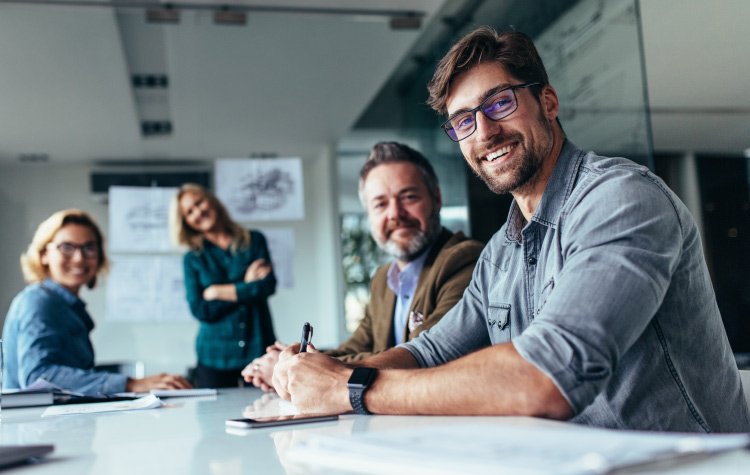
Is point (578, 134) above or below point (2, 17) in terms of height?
below

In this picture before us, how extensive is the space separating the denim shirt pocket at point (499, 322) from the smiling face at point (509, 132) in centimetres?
26

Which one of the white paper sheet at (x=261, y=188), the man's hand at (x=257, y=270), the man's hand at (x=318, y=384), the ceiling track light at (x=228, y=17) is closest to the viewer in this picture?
the man's hand at (x=318, y=384)

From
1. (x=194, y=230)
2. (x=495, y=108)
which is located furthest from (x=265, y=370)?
(x=194, y=230)

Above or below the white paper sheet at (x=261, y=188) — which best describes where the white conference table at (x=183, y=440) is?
below

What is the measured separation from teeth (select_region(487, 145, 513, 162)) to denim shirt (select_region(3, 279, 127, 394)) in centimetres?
142

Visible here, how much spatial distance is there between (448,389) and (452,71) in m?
0.79

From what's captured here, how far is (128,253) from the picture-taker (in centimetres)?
379

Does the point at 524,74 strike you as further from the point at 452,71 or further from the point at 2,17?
the point at 2,17

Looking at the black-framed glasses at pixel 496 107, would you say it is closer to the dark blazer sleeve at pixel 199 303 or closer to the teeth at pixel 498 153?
the teeth at pixel 498 153

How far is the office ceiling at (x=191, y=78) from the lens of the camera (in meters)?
3.56

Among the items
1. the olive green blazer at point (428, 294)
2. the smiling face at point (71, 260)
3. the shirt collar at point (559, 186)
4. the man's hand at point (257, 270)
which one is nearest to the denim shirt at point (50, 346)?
the smiling face at point (71, 260)

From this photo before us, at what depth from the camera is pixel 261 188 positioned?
12.8 feet

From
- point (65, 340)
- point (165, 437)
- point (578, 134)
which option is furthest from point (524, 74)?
point (65, 340)

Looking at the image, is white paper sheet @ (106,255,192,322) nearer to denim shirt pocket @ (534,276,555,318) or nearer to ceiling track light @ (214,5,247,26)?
ceiling track light @ (214,5,247,26)
